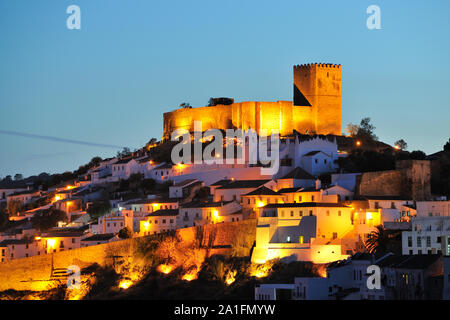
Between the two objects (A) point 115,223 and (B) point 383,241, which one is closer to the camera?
(B) point 383,241

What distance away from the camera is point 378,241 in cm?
4700

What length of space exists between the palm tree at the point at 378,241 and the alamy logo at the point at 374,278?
433 centimetres

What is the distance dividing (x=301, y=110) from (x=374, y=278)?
114 ft

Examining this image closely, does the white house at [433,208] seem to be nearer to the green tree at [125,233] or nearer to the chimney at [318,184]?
the chimney at [318,184]

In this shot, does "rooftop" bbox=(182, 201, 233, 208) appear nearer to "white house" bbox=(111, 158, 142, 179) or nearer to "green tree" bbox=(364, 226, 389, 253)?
"green tree" bbox=(364, 226, 389, 253)

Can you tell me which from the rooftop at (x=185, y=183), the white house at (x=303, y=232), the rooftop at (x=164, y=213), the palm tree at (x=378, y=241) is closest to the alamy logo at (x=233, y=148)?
the rooftop at (x=185, y=183)

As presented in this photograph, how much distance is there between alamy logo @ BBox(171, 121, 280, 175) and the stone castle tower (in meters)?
4.35

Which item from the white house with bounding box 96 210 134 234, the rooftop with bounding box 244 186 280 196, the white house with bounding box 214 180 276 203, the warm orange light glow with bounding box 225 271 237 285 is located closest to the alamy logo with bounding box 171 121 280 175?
the white house with bounding box 214 180 276 203

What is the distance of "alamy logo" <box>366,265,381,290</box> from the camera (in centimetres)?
4128

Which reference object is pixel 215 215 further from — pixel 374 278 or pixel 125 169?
pixel 125 169

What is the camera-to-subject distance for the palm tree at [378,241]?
46500 millimetres

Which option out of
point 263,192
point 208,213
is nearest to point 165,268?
point 208,213

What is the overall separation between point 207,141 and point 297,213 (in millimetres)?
25162
